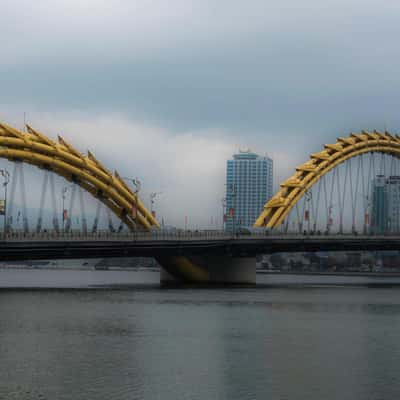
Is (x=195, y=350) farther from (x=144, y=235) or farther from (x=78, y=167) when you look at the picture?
(x=78, y=167)

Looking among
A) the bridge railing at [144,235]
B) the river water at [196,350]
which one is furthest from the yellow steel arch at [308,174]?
the river water at [196,350]

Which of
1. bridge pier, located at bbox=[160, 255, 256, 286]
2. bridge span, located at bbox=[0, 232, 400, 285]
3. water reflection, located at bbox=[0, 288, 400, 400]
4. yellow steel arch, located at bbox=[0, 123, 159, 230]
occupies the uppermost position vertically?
yellow steel arch, located at bbox=[0, 123, 159, 230]

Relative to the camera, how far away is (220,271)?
115 meters

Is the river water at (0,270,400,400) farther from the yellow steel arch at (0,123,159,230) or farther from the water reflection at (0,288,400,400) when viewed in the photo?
the yellow steel arch at (0,123,159,230)

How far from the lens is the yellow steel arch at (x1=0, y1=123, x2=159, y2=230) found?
9894cm

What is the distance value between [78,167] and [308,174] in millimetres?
34852

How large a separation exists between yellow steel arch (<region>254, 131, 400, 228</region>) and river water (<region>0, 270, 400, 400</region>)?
4849 cm

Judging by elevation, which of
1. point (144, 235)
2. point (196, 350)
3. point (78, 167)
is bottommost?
point (196, 350)

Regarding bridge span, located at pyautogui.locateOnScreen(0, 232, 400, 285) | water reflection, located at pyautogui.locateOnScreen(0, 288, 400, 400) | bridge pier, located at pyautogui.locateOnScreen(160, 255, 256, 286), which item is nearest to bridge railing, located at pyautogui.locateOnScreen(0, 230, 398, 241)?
bridge span, located at pyautogui.locateOnScreen(0, 232, 400, 285)

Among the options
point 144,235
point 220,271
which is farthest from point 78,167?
point 220,271

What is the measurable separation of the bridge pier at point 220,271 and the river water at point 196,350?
120 ft

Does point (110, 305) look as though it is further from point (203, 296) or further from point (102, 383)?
point (102, 383)

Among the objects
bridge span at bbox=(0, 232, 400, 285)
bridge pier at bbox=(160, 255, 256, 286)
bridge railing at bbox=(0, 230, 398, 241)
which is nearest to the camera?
bridge railing at bbox=(0, 230, 398, 241)

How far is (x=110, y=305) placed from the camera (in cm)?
7388
